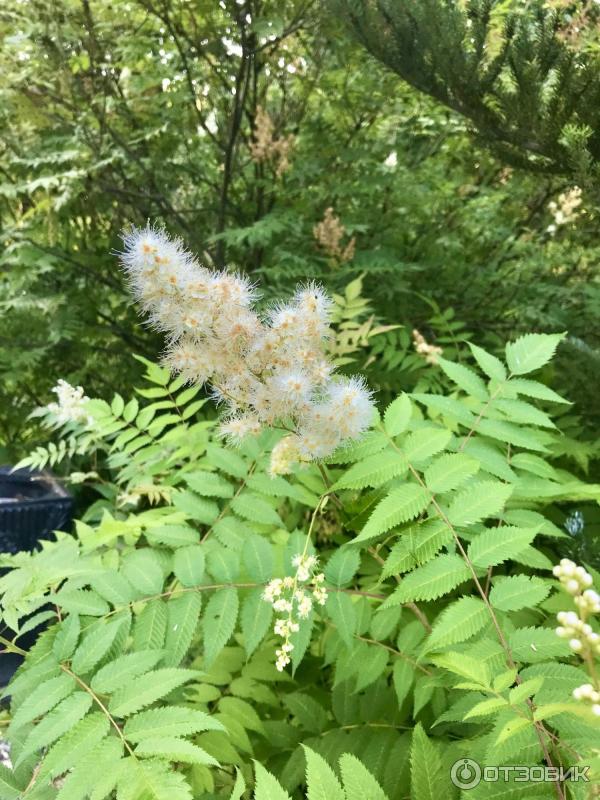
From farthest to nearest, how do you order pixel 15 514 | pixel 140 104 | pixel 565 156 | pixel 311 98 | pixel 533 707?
pixel 311 98 → pixel 140 104 → pixel 15 514 → pixel 565 156 → pixel 533 707

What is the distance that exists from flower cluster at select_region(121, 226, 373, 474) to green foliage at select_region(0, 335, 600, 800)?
13cm

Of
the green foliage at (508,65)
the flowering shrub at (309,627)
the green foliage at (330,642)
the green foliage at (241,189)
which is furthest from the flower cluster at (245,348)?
the green foliage at (241,189)

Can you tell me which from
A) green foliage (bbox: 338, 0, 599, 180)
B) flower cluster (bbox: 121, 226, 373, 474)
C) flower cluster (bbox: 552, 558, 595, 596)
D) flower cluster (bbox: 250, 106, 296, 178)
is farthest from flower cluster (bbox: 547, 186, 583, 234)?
flower cluster (bbox: 552, 558, 595, 596)

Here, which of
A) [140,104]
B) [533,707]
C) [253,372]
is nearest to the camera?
[533,707]

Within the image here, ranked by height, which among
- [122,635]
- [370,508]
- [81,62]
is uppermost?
[81,62]

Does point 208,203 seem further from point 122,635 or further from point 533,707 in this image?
point 533,707

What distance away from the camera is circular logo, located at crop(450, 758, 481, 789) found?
0.79 metres

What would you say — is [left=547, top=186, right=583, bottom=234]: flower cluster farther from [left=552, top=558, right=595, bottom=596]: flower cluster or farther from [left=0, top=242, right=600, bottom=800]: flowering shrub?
[left=552, top=558, right=595, bottom=596]: flower cluster

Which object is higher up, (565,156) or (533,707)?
(565,156)

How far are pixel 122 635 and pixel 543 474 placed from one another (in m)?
0.86

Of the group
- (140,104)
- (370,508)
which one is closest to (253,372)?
(370,508)

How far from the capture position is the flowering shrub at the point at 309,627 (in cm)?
76

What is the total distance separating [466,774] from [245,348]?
2.30 feet

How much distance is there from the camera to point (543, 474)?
1.19 meters
